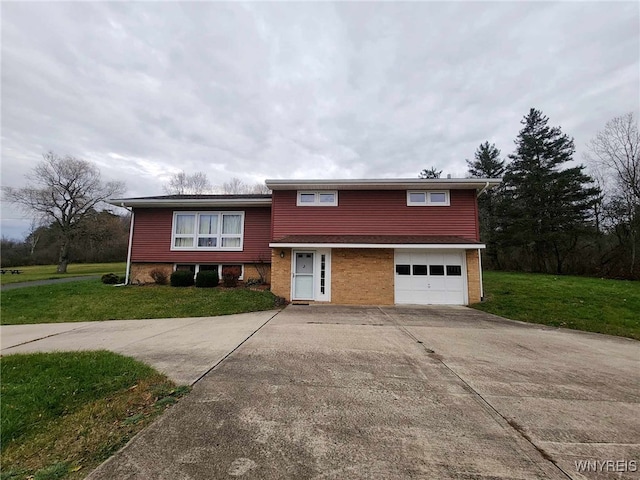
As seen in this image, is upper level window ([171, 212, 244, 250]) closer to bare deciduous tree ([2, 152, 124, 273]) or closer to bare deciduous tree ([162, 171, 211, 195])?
bare deciduous tree ([2, 152, 124, 273])

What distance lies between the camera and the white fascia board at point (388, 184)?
1113 cm

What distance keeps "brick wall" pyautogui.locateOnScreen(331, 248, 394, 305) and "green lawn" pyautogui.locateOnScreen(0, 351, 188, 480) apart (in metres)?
7.77

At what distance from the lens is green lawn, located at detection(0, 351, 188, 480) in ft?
7.16

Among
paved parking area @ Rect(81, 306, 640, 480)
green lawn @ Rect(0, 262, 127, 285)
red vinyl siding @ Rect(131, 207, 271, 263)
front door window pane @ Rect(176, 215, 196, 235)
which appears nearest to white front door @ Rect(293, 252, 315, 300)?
red vinyl siding @ Rect(131, 207, 271, 263)

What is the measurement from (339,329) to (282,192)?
7.26m

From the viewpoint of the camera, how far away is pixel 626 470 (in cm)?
212

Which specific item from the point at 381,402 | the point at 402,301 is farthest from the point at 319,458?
the point at 402,301

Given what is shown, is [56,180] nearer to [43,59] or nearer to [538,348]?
[43,59]

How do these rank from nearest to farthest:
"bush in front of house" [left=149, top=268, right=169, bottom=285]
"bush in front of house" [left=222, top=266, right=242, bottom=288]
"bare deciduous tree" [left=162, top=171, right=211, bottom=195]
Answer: "bush in front of house" [left=222, top=266, right=242, bottom=288] < "bush in front of house" [left=149, top=268, right=169, bottom=285] < "bare deciduous tree" [left=162, top=171, right=211, bottom=195]

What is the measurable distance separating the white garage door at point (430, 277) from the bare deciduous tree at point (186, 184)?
30.2 m

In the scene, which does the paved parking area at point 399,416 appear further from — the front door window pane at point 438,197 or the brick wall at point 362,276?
the front door window pane at point 438,197

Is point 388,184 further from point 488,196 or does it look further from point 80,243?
point 80,243

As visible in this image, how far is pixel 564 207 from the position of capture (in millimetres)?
20750

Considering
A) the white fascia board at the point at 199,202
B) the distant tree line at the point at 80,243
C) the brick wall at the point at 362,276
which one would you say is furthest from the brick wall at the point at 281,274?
the distant tree line at the point at 80,243
